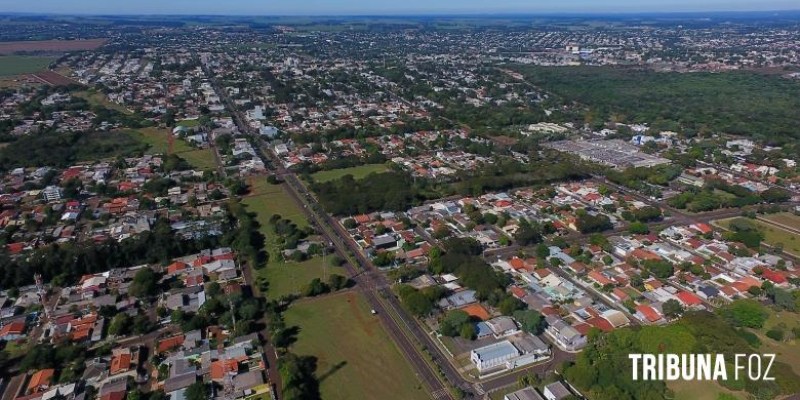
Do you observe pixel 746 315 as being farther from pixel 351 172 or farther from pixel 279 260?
pixel 351 172

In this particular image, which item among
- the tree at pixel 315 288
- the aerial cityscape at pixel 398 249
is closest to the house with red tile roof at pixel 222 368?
the aerial cityscape at pixel 398 249

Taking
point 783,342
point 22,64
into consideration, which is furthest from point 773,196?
point 22,64

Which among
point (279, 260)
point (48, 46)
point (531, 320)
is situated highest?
point (48, 46)

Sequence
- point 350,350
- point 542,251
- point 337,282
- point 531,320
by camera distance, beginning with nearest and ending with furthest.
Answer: point 350,350 → point 531,320 → point 337,282 → point 542,251

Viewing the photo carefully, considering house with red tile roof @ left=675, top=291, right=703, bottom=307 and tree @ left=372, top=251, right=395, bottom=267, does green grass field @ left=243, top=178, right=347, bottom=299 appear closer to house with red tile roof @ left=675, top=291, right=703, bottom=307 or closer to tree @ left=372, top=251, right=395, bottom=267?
tree @ left=372, top=251, right=395, bottom=267

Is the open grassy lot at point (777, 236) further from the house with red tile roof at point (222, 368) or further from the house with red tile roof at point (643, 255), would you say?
the house with red tile roof at point (222, 368)
